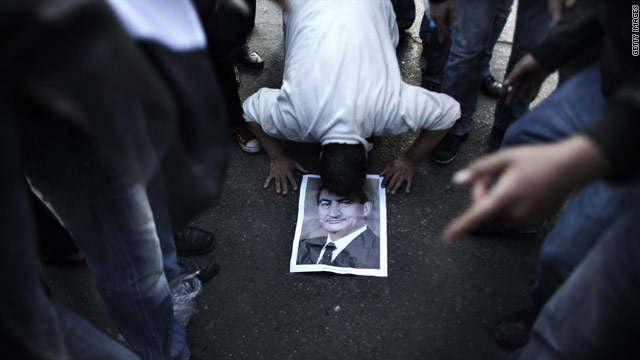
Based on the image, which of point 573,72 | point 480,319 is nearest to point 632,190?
point 573,72

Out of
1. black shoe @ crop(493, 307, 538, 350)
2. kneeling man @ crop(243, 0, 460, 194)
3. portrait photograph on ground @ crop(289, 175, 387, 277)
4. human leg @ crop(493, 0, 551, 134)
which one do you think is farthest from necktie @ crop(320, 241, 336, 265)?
human leg @ crop(493, 0, 551, 134)

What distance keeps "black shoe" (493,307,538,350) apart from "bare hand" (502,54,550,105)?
25.9 inches

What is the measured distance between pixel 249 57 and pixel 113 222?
1619 mm

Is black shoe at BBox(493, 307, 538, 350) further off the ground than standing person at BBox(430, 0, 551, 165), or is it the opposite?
standing person at BBox(430, 0, 551, 165)

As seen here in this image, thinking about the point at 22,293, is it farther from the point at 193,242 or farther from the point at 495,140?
the point at 495,140

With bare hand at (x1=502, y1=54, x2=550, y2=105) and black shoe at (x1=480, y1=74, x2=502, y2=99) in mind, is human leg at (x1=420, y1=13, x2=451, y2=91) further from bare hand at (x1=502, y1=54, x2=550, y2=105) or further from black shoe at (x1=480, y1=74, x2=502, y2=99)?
→ bare hand at (x1=502, y1=54, x2=550, y2=105)

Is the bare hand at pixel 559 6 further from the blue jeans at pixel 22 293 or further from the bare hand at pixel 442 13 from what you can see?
the blue jeans at pixel 22 293

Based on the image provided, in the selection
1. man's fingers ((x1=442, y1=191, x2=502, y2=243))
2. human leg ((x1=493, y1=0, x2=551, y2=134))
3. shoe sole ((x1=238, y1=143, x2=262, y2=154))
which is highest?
man's fingers ((x1=442, y1=191, x2=502, y2=243))

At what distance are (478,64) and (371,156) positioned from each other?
55 cm

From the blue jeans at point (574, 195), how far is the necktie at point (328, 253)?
2.12 feet

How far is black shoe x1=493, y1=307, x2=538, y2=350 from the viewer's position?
1314mm

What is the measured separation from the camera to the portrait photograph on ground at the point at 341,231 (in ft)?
4.99

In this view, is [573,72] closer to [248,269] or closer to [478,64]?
[478,64]

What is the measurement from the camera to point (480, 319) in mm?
1405
